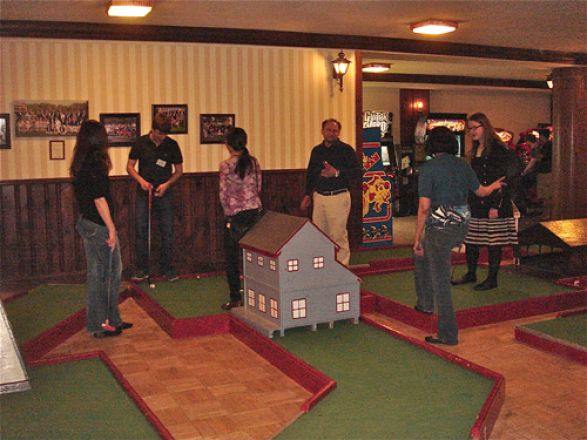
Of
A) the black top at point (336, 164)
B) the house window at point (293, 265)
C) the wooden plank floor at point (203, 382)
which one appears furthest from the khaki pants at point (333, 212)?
the wooden plank floor at point (203, 382)

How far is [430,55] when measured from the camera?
8914mm

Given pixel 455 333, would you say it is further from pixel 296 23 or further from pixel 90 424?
pixel 296 23

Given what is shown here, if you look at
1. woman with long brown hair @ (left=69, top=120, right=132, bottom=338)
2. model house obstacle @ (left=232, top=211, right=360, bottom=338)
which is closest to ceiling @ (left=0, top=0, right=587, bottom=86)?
woman with long brown hair @ (left=69, top=120, right=132, bottom=338)

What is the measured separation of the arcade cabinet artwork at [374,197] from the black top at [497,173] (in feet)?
9.34

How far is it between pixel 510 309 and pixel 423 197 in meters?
1.74

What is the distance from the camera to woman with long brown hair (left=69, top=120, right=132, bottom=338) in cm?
502

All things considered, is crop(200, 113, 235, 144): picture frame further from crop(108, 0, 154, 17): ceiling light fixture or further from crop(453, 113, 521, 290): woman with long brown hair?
crop(453, 113, 521, 290): woman with long brown hair

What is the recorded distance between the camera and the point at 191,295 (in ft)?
21.1

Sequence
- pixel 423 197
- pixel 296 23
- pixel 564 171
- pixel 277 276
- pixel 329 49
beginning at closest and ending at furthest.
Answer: pixel 423 197
pixel 277 276
pixel 296 23
pixel 329 49
pixel 564 171

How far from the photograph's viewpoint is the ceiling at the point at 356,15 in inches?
247

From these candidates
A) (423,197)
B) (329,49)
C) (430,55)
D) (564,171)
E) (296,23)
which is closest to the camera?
(423,197)

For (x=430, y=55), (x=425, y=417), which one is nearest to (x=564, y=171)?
(x=430, y=55)

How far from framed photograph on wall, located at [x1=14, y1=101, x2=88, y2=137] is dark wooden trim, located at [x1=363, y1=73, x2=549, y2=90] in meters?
6.50

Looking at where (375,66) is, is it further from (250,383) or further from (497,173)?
(250,383)
